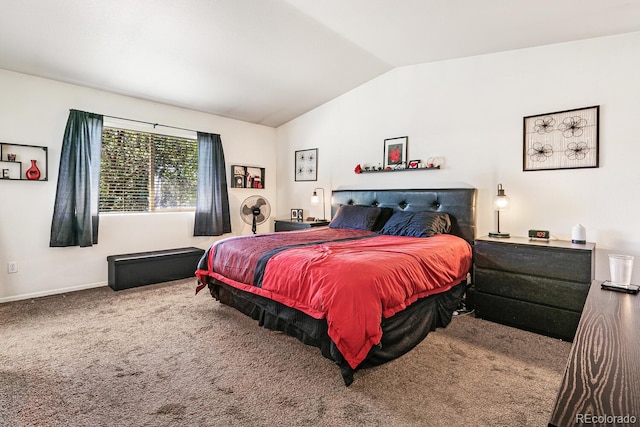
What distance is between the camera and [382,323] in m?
1.97

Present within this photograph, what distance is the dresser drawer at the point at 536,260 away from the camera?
2.40 m

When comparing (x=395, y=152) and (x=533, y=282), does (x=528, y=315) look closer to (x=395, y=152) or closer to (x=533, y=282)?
(x=533, y=282)

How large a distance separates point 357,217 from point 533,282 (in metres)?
1.90

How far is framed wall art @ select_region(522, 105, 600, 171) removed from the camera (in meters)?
2.80

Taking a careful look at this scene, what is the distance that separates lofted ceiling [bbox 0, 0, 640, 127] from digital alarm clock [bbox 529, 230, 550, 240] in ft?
5.55

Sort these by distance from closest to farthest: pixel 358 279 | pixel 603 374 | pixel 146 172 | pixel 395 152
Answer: pixel 603 374 → pixel 358 279 → pixel 395 152 → pixel 146 172

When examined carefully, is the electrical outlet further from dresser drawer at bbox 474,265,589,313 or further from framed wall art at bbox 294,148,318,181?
dresser drawer at bbox 474,265,589,313

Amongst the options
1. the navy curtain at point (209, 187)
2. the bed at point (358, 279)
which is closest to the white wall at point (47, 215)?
the navy curtain at point (209, 187)

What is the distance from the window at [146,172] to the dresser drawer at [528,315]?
395cm

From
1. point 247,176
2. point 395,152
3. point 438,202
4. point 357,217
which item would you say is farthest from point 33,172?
point 438,202

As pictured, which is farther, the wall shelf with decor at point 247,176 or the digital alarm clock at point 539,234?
the wall shelf with decor at point 247,176

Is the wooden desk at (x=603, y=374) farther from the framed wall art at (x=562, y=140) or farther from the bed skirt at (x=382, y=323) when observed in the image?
the framed wall art at (x=562, y=140)

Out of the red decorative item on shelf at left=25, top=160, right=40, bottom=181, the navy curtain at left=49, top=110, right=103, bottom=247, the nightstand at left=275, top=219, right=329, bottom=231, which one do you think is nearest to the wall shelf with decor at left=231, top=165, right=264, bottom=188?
the nightstand at left=275, top=219, right=329, bottom=231

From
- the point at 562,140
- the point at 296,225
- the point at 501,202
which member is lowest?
the point at 296,225
